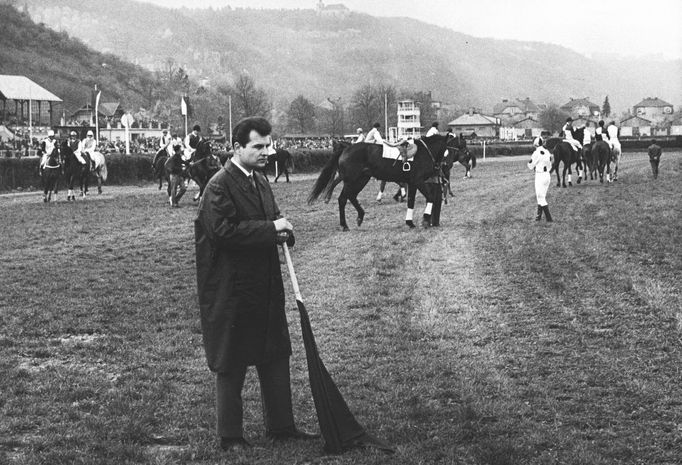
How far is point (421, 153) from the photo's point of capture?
18.4 meters

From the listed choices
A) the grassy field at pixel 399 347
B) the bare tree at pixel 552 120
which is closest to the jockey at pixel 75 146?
the grassy field at pixel 399 347

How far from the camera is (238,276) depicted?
5621mm

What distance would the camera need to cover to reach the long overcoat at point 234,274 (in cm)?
555

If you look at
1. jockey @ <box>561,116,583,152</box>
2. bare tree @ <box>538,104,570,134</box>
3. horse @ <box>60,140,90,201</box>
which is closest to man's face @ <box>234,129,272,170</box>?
horse @ <box>60,140,90,201</box>

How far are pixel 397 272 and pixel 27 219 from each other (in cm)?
1197

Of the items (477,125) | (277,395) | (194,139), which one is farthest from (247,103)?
(277,395)

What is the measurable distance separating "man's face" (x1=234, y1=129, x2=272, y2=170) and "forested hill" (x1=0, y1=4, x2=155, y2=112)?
402 feet

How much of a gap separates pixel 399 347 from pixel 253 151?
3.32 meters

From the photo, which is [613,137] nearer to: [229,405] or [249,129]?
[249,129]

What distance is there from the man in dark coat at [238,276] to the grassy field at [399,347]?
52 cm

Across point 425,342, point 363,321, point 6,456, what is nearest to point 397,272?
point 363,321

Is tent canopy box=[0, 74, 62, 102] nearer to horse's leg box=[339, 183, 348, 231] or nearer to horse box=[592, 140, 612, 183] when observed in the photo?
horse box=[592, 140, 612, 183]

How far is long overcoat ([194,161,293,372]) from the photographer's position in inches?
219

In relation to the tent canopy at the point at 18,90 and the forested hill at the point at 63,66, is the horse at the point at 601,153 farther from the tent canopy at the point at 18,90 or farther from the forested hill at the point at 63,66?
the forested hill at the point at 63,66
